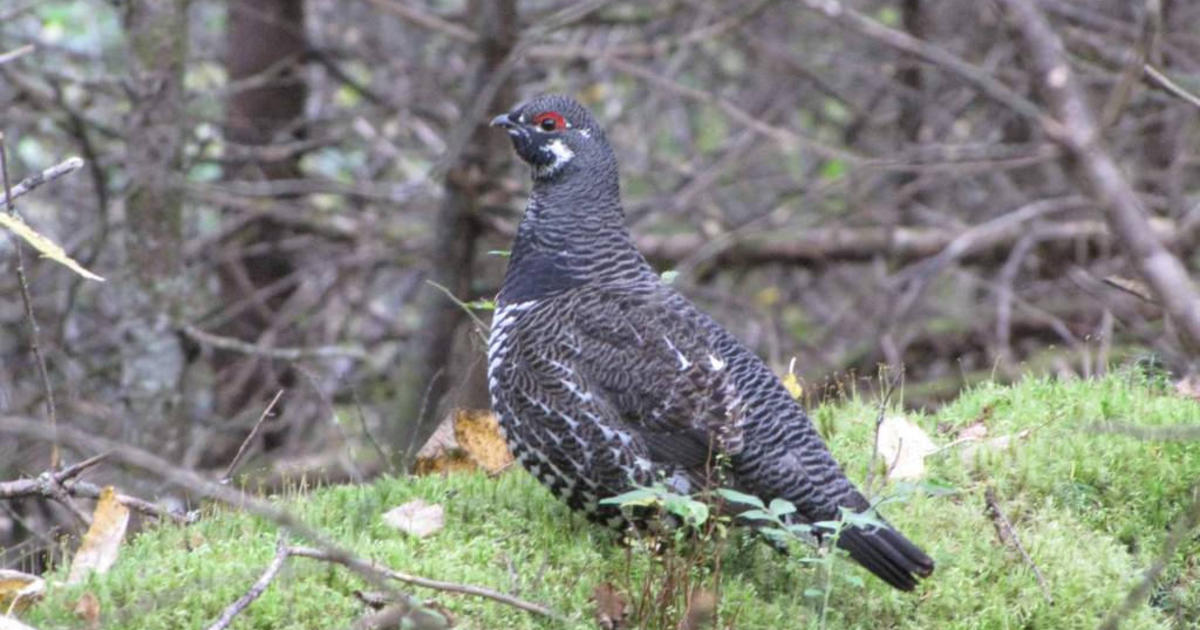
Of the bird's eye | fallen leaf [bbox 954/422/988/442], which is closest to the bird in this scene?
the bird's eye

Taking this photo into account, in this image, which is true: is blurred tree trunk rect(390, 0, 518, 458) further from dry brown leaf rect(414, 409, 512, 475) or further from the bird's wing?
the bird's wing

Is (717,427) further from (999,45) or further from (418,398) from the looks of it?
(999,45)

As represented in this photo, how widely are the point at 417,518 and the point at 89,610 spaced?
1.30 metres

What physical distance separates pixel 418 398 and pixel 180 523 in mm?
4553

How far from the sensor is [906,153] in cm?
1009

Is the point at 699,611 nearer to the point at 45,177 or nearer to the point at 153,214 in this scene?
the point at 45,177

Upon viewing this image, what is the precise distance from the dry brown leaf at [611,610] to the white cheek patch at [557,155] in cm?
206

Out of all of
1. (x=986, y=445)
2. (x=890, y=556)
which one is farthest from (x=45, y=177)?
(x=986, y=445)

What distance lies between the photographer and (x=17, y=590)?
4.31 metres

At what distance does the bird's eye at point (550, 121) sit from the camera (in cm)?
614

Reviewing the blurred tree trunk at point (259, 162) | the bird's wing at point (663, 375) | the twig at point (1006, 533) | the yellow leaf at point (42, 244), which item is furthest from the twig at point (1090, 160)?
the blurred tree trunk at point (259, 162)

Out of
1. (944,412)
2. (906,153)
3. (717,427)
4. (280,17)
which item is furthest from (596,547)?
(280,17)

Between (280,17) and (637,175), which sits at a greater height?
(280,17)

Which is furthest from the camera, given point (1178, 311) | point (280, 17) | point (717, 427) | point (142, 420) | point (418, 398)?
point (280, 17)
